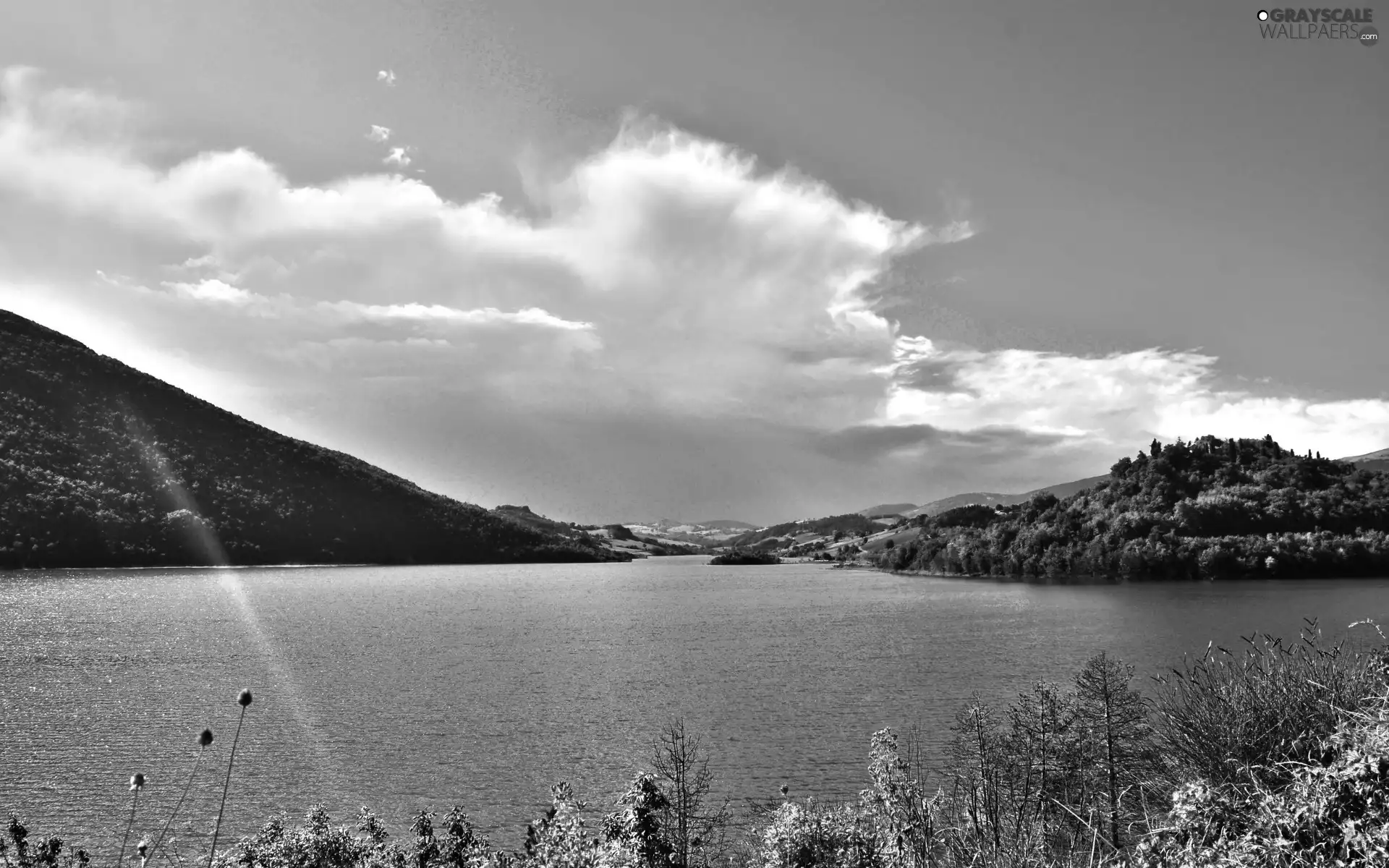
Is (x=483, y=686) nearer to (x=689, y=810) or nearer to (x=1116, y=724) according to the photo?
(x=689, y=810)

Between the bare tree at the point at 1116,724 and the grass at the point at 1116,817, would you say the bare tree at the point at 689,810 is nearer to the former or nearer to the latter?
the grass at the point at 1116,817

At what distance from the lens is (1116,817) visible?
37.6 ft

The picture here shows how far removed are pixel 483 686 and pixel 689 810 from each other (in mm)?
36173

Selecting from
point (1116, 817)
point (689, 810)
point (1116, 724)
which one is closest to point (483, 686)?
point (689, 810)

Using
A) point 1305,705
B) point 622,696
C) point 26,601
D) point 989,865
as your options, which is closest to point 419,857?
point 989,865

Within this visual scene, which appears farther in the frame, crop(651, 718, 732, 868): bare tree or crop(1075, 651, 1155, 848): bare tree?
crop(1075, 651, 1155, 848): bare tree

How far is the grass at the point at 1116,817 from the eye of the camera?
728cm

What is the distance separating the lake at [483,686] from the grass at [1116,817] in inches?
158

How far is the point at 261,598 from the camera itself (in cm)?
12688

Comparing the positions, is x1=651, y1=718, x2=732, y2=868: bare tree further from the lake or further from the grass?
the lake

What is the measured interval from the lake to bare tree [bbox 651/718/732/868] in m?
1.75

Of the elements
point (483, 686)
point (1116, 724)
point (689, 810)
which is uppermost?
point (1116, 724)

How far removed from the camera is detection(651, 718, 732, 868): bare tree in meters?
18.4

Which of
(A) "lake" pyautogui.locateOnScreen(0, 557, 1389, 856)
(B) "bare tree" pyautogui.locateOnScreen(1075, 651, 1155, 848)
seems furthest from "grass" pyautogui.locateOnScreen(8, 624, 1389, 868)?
(A) "lake" pyautogui.locateOnScreen(0, 557, 1389, 856)
